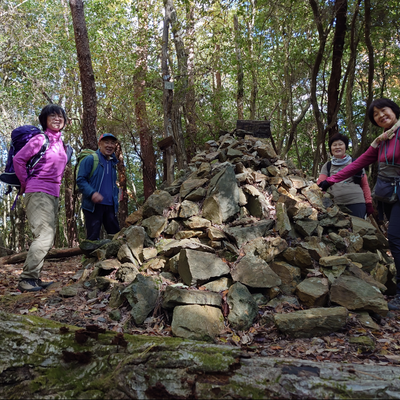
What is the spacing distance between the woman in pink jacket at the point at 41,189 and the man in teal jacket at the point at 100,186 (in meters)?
0.54

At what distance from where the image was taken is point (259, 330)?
306 cm

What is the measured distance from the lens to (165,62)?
7.93 m

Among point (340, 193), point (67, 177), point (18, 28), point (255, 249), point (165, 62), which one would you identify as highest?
point (18, 28)

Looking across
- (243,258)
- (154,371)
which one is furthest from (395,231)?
(154,371)

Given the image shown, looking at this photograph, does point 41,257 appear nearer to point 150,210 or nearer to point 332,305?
point 150,210

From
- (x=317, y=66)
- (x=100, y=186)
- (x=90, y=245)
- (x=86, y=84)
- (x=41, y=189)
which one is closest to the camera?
(x=41, y=189)

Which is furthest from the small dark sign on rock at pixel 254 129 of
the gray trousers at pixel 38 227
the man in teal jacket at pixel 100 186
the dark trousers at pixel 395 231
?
the gray trousers at pixel 38 227

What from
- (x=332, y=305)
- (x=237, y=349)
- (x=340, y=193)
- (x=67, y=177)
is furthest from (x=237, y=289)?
(x=67, y=177)

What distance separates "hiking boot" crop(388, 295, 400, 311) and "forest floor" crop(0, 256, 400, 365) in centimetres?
6

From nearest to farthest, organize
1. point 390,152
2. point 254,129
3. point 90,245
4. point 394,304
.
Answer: point 390,152
point 394,304
point 90,245
point 254,129

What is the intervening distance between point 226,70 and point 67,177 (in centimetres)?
893

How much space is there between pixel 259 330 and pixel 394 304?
6.22 feet

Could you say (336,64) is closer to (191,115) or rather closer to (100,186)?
(191,115)

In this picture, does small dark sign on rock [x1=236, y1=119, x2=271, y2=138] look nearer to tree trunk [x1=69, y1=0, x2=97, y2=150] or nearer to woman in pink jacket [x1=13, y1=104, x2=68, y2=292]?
tree trunk [x1=69, y1=0, x2=97, y2=150]
